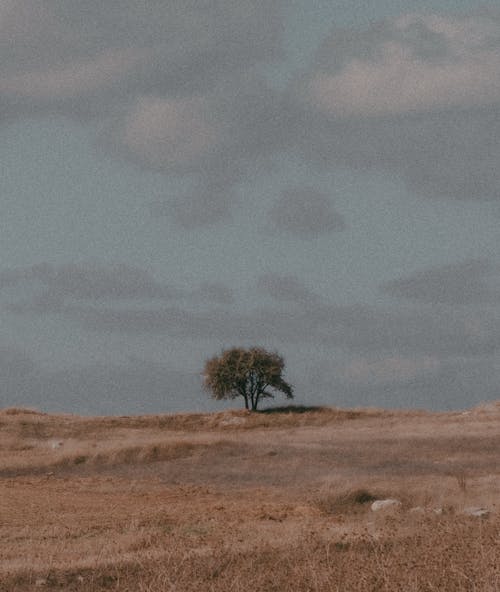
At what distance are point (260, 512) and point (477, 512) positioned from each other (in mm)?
5720

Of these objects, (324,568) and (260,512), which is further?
(260,512)

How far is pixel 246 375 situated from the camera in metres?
79.4

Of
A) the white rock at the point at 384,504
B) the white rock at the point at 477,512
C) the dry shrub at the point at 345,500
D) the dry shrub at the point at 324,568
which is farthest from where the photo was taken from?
the dry shrub at the point at 345,500

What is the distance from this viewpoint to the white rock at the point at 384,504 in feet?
72.0

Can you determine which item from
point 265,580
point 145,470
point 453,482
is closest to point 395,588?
point 265,580

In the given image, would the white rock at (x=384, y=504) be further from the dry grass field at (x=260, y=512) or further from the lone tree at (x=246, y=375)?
the lone tree at (x=246, y=375)

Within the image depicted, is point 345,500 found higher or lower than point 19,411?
lower

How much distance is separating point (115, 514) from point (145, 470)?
42.3 feet

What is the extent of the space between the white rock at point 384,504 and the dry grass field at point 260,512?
168 millimetres

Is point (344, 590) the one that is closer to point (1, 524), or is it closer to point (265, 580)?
point (265, 580)

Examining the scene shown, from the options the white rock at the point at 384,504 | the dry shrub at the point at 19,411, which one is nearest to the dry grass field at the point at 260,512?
the white rock at the point at 384,504

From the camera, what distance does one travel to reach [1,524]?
69.7 ft

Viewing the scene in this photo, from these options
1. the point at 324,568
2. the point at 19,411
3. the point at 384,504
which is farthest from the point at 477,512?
the point at 19,411

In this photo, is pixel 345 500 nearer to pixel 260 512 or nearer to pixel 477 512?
pixel 260 512
